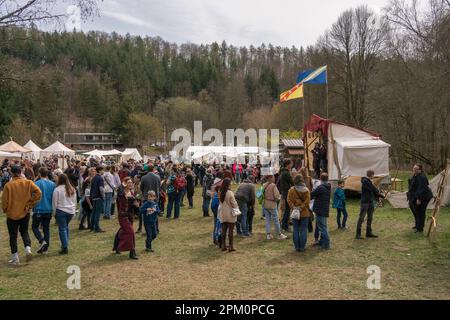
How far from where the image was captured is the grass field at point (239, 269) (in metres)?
5.92

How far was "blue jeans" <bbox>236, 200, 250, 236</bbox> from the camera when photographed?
384 inches

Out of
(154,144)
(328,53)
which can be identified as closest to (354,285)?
(328,53)

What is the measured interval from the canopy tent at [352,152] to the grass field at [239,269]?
6.41 meters

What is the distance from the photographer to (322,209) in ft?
27.8

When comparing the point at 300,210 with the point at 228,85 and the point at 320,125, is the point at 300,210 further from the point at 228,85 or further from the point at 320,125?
the point at 228,85

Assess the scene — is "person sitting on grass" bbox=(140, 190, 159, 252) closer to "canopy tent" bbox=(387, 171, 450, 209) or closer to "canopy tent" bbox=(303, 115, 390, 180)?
A: "canopy tent" bbox=(387, 171, 450, 209)

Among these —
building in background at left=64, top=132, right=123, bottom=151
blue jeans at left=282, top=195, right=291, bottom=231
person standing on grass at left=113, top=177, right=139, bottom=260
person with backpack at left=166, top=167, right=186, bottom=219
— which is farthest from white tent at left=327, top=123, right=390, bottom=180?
building in background at left=64, top=132, right=123, bottom=151

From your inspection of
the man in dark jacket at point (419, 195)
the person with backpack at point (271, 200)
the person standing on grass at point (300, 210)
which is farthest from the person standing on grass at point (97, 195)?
the man in dark jacket at point (419, 195)

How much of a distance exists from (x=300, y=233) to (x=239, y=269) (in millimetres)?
1860

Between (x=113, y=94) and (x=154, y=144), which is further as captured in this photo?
(x=113, y=94)

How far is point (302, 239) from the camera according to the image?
8383 mm

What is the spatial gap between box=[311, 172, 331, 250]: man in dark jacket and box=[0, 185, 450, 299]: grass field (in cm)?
29

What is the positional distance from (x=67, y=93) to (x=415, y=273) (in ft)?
291
